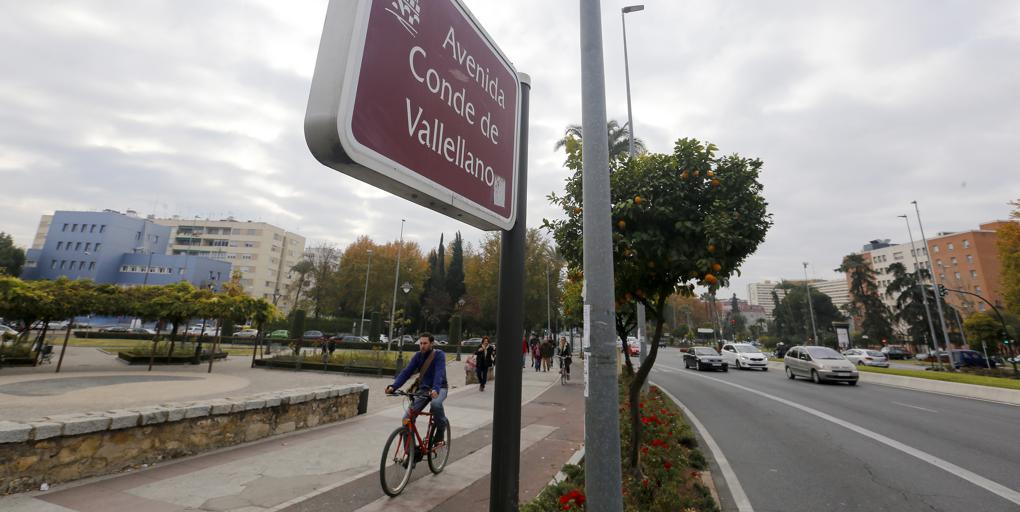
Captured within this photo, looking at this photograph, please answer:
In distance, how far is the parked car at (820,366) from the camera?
55.5 ft

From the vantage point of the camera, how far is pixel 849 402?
41.3ft

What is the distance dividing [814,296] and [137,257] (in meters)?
109

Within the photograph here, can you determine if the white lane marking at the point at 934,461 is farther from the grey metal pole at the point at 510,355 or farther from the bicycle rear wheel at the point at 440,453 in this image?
the bicycle rear wheel at the point at 440,453

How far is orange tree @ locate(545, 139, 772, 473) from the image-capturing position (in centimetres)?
539

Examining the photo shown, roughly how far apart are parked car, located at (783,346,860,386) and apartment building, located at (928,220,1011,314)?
208 feet

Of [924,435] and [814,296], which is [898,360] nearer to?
[814,296]

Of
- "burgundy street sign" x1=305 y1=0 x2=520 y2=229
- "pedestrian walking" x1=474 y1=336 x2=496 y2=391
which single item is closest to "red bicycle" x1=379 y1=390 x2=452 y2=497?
"burgundy street sign" x1=305 y1=0 x2=520 y2=229

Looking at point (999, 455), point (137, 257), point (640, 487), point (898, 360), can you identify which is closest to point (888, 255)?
point (898, 360)

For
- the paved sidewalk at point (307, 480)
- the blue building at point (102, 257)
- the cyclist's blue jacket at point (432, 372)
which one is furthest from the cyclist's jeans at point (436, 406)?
the blue building at point (102, 257)

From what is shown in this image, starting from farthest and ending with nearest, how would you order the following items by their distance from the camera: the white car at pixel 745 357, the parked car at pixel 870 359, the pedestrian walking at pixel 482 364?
the parked car at pixel 870 359 → the white car at pixel 745 357 → the pedestrian walking at pixel 482 364

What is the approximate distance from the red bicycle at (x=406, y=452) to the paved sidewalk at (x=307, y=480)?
153mm

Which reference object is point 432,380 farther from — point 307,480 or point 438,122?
point 438,122

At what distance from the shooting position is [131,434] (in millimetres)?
5590

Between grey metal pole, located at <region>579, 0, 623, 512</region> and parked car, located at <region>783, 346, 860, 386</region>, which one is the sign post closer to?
grey metal pole, located at <region>579, 0, 623, 512</region>
